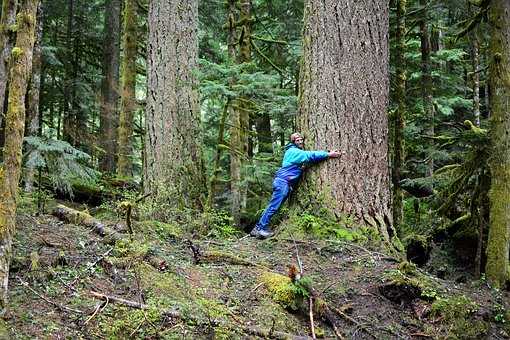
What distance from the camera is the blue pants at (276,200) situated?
26.0 ft

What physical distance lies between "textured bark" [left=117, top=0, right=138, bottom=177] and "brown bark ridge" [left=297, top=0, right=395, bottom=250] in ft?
19.6

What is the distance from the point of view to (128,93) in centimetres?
1242

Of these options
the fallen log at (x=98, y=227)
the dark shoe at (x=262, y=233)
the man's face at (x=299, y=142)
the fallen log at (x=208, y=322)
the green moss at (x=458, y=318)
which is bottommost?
the green moss at (x=458, y=318)

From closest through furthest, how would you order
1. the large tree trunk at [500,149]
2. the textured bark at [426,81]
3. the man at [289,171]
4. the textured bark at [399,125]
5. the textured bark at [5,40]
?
1. the textured bark at [5,40]
2. the large tree trunk at [500,149]
3. the man at [289,171]
4. the textured bark at [399,125]
5. the textured bark at [426,81]

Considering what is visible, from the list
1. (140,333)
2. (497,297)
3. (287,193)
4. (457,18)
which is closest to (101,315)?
(140,333)

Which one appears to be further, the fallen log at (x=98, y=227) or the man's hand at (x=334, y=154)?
the man's hand at (x=334, y=154)

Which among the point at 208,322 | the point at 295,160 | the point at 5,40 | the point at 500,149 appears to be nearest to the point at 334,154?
the point at 295,160

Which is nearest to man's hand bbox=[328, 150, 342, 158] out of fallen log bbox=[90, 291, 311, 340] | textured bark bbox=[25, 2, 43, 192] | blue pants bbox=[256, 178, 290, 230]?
blue pants bbox=[256, 178, 290, 230]

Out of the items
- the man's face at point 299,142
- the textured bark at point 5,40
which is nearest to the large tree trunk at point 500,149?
the man's face at point 299,142

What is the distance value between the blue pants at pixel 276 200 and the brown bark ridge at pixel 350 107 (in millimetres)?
494

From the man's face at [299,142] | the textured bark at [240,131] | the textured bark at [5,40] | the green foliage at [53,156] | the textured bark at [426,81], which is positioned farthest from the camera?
the textured bark at [240,131]

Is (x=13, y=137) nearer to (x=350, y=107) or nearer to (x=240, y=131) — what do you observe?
(x=350, y=107)

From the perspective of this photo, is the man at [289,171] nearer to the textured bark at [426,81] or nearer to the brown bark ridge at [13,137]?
the brown bark ridge at [13,137]

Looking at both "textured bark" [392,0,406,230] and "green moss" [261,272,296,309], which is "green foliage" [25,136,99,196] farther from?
"textured bark" [392,0,406,230]
